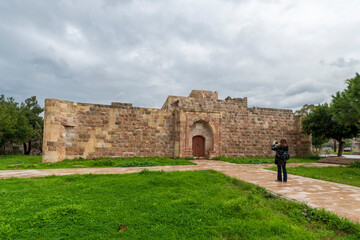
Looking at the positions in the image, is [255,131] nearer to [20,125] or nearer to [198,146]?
[198,146]

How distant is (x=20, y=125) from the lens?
21500 mm

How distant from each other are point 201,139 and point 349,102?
10.1 m

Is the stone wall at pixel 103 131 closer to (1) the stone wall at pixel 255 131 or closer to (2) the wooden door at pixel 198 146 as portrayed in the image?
(2) the wooden door at pixel 198 146

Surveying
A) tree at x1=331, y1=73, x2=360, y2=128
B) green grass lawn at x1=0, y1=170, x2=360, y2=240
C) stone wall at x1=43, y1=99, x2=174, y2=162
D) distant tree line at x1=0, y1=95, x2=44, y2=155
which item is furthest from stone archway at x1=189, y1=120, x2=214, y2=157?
distant tree line at x1=0, y1=95, x2=44, y2=155

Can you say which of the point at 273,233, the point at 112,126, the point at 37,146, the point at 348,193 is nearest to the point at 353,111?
the point at 348,193

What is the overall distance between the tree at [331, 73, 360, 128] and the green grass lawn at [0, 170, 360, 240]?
21.7 feet

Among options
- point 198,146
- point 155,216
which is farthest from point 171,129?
point 155,216

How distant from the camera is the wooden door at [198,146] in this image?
16.4 m

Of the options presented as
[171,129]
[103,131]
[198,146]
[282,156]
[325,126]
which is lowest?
[198,146]

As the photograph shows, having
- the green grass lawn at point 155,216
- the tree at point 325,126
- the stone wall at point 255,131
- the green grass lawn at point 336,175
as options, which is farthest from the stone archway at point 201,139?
the green grass lawn at point 155,216

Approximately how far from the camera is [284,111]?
742 inches

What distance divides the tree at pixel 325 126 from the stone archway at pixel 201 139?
28.9 ft

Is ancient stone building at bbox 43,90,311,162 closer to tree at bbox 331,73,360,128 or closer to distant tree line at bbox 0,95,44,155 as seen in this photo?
tree at bbox 331,73,360,128

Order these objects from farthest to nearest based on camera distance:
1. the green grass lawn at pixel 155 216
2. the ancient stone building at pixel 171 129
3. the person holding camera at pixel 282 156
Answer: the ancient stone building at pixel 171 129 → the person holding camera at pixel 282 156 → the green grass lawn at pixel 155 216
